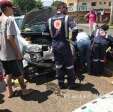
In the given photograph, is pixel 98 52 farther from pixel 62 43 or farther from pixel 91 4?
pixel 91 4

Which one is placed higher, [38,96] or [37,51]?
[37,51]

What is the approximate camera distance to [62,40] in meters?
8.02

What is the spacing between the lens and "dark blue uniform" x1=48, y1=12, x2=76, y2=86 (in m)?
7.85

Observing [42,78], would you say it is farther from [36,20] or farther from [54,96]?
[36,20]

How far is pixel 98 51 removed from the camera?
9.31m

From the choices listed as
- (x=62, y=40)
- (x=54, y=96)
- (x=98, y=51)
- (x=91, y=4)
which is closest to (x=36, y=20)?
(x=98, y=51)

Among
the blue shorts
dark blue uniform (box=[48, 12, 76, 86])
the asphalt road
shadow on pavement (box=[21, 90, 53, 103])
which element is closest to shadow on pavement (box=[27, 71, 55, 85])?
the asphalt road

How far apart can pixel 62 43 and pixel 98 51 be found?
159cm

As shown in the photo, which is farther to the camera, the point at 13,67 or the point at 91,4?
the point at 91,4

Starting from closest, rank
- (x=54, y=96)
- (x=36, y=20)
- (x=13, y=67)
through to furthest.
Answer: (x=13, y=67) → (x=54, y=96) → (x=36, y=20)

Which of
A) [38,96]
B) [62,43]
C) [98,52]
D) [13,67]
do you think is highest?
[62,43]

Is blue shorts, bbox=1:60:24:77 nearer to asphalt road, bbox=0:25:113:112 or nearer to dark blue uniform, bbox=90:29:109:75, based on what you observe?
asphalt road, bbox=0:25:113:112

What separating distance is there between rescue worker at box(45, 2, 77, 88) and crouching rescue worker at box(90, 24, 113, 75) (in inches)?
51.1

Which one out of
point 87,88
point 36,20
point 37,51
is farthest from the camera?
point 36,20
